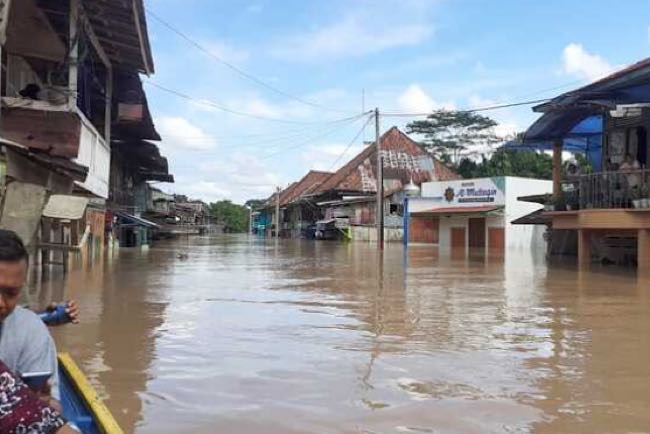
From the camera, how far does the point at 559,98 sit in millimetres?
18672

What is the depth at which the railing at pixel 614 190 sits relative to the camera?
15.9 m

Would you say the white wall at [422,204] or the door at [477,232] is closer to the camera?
the door at [477,232]

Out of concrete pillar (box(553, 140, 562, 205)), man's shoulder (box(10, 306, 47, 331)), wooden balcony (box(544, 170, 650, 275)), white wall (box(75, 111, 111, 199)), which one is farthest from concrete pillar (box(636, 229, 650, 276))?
man's shoulder (box(10, 306, 47, 331))

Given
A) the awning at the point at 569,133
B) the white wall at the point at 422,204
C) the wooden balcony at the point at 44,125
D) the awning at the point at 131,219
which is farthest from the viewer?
the white wall at the point at 422,204

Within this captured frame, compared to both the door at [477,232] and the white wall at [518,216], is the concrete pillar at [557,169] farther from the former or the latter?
the door at [477,232]

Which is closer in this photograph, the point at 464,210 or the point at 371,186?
the point at 464,210

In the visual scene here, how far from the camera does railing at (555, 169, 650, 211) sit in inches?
627

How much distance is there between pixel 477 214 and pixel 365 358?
32.8 m

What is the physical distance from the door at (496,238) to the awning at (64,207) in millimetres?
27970

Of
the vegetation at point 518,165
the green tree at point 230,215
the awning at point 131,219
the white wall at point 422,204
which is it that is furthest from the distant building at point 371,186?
the green tree at point 230,215

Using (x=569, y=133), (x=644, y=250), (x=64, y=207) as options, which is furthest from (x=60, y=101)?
(x=569, y=133)

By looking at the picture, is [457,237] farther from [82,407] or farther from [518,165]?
[82,407]

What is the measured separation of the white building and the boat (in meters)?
33.7

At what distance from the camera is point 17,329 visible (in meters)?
2.38
